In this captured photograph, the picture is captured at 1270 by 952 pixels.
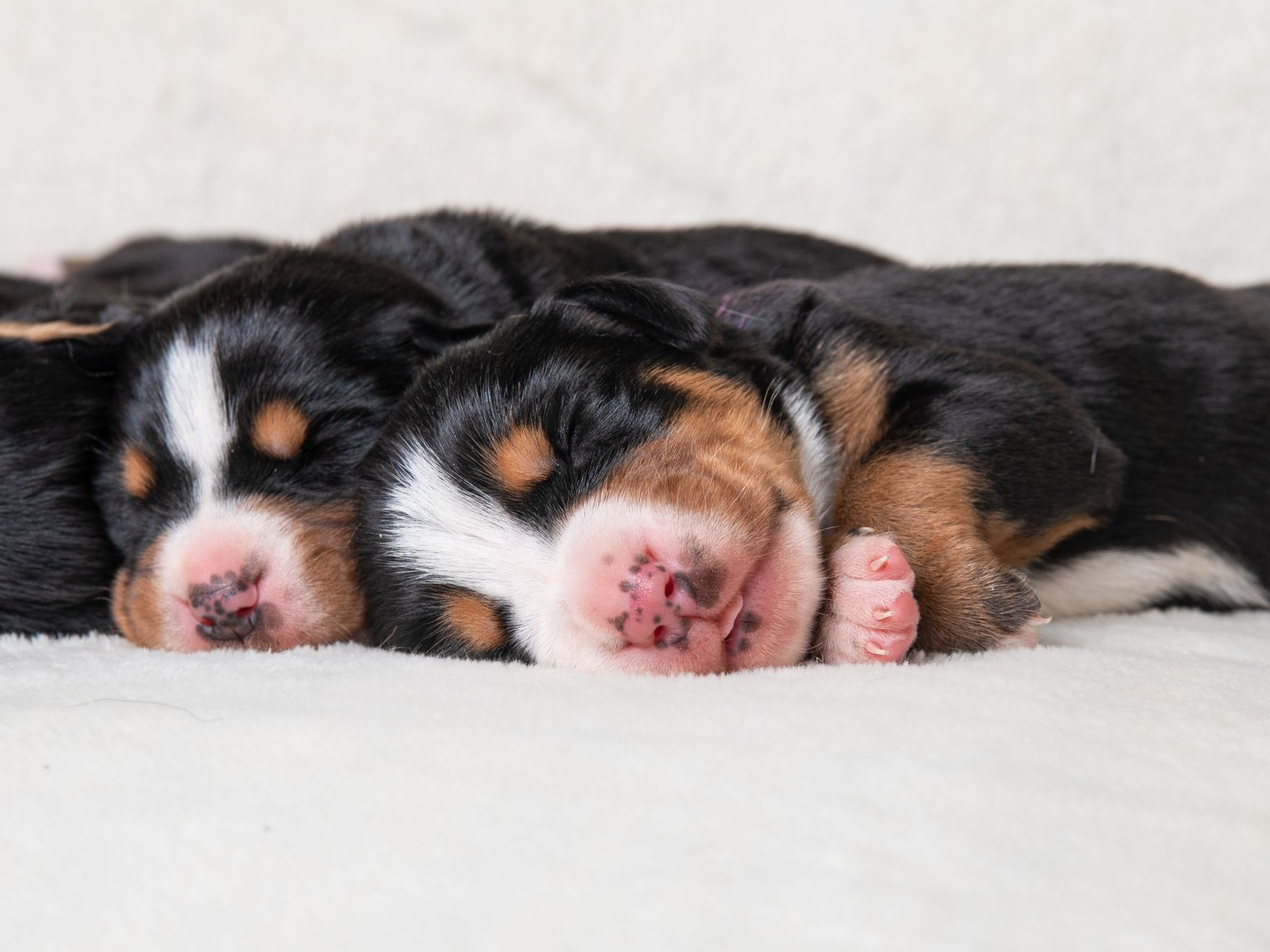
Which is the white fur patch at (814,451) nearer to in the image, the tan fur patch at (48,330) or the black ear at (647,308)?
the black ear at (647,308)

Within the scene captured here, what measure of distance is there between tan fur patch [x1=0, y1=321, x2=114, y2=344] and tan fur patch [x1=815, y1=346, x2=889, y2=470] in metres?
1.56

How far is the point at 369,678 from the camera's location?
1.90 metres

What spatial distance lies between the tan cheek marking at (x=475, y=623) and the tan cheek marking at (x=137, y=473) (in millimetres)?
813

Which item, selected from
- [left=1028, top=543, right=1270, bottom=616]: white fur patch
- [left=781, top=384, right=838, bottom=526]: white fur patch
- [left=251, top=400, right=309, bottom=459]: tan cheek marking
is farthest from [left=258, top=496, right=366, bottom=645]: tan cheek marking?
[left=1028, top=543, right=1270, bottom=616]: white fur patch

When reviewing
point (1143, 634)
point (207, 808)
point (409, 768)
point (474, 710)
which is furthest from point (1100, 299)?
point (207, 808)

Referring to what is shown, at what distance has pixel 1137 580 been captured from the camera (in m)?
2.54

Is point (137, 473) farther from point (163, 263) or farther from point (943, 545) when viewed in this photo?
point (163, 263)

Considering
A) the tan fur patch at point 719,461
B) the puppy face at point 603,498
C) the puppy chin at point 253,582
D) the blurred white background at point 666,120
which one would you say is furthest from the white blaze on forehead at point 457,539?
the blurred white background at point 666,120

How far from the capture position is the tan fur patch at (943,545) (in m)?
2.13

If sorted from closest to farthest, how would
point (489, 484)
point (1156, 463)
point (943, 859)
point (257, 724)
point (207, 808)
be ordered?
point (943, 859) < point (207, 808) < point (257, 724) < point (489, 484) < point (1156, 463)

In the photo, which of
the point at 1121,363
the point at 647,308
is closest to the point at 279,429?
the point at 647,308

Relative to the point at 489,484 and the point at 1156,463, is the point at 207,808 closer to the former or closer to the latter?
the point at 489,484

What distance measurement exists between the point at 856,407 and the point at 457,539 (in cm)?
78

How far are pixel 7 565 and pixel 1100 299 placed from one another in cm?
229
